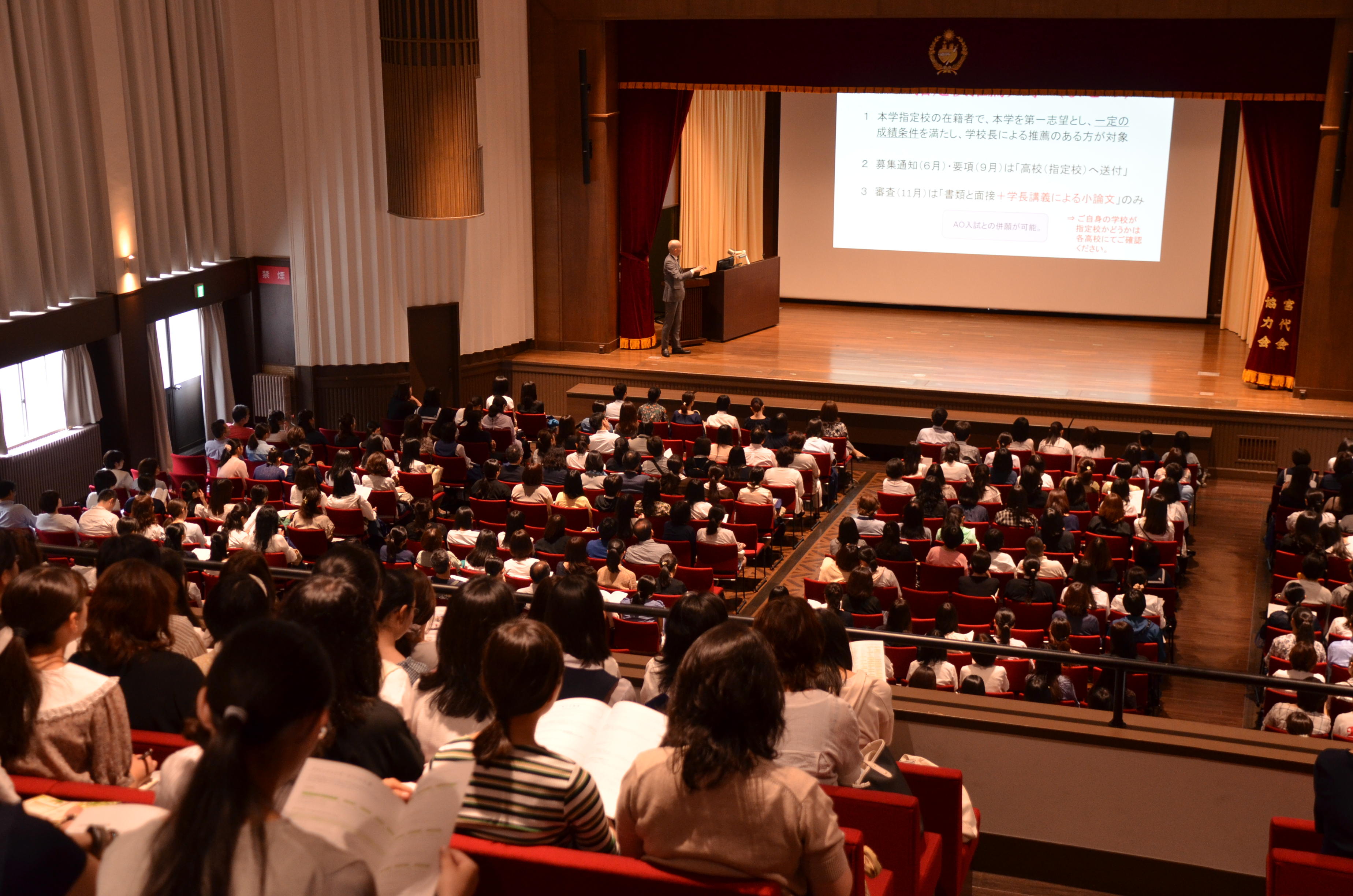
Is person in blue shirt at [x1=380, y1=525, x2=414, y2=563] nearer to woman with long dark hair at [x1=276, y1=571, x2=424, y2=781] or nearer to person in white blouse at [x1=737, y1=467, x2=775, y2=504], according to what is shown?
person in white blouse at [x1=737, y1=467, x2=775, y2=504]

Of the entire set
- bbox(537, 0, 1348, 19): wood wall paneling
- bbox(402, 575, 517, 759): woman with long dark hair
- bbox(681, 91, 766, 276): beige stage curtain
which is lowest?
bbox(402, 575, 517, 759): woman with long dark hair

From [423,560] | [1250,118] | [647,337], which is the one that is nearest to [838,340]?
[647,337]

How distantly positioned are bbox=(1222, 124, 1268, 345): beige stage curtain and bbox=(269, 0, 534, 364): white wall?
27.4 feet

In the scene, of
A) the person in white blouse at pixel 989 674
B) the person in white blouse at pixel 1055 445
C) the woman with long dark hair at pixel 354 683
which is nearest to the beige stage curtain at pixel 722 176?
the person in white blouse at pixel 1055 445

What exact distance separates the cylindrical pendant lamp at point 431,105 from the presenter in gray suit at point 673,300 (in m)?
2.79

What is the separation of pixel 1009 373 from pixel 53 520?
9.14 metres

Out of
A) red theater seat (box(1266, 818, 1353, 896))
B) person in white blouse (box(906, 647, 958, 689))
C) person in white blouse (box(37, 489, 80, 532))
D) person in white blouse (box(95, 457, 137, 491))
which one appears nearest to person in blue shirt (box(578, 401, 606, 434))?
person in white blouse (box(95, 457, 137, 491))

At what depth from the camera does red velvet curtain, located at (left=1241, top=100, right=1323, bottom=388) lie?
1198 cm

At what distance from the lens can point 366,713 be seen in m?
2.53

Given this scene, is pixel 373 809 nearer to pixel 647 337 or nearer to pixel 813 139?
pixel 647 337

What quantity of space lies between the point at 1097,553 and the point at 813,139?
10.8 m

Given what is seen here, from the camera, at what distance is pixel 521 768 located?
7.52 ft

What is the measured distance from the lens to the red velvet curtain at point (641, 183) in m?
13.7

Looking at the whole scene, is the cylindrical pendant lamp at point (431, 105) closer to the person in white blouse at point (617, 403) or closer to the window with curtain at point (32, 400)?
the person in white blouse at point (617, 403)
